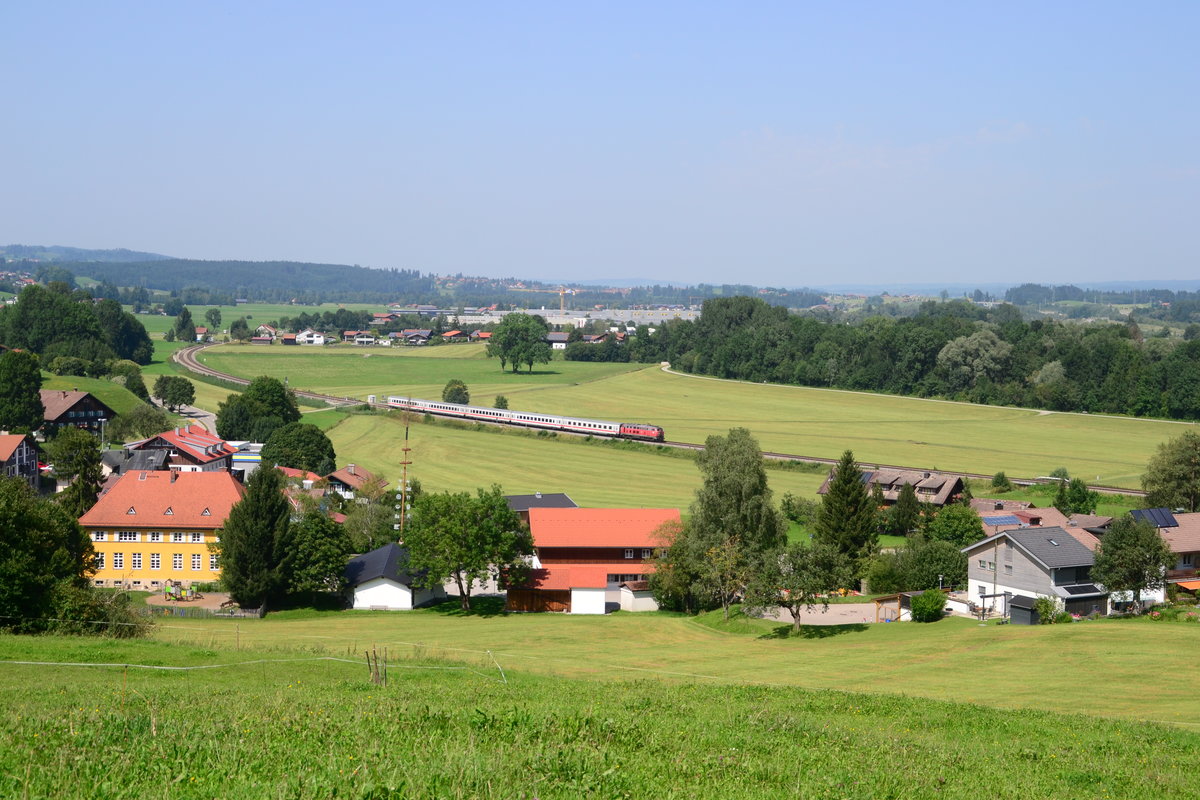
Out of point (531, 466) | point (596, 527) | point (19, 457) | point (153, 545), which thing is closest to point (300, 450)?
point (19, 457)

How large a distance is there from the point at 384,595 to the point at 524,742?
2568 cm

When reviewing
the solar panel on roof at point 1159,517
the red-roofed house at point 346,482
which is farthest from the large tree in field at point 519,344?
the solar panel on roof at point 1159,517

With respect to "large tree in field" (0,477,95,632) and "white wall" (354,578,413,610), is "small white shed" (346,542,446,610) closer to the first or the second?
"white wall" (354,578,413,610)

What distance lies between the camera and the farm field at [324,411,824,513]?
57.2 meters

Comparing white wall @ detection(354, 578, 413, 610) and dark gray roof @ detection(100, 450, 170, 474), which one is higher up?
dark gray roof @ detection(100, 450, 170, 474)

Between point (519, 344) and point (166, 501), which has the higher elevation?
point (519, 344)

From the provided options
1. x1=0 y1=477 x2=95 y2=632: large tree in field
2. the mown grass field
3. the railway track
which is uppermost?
the mown grass field

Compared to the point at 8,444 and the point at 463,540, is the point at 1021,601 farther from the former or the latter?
the point at 8,444

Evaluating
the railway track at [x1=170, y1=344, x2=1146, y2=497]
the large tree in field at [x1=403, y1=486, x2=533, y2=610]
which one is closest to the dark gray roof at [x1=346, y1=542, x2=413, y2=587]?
the large tree in field at [x1=403, y1=486, x2=533, y2=610]

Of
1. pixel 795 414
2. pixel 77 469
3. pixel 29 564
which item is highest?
pixel 29 564

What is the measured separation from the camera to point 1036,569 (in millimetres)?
35281

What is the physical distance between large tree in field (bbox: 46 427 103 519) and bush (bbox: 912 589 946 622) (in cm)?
3101

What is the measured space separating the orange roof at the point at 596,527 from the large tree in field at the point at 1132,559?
1429 cm

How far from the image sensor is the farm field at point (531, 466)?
57188mm
